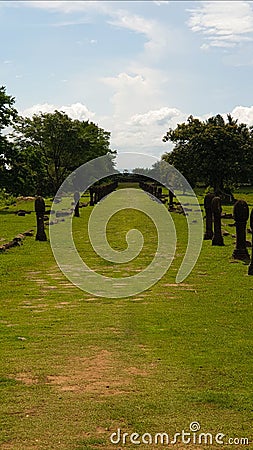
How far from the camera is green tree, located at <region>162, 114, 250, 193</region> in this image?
172ft

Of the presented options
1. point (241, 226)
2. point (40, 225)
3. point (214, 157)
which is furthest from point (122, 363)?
point (214, 157)

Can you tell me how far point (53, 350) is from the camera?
8.80 m

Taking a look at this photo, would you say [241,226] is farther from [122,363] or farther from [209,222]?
[122,363]

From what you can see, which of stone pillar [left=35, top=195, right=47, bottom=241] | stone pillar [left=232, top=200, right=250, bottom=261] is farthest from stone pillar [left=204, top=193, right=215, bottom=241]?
stone pillar [left=35, top=195, right=47, bottom=241]

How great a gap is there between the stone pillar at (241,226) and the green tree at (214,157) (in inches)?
1296

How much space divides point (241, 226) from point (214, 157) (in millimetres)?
34329

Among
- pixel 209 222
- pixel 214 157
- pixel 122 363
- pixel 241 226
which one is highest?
pixel 214 157

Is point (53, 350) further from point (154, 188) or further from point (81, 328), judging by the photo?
point (154, 188)

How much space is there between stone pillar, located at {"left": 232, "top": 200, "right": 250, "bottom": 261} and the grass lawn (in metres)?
3.50

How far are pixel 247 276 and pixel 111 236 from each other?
1198 centimetres

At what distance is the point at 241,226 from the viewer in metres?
19.0

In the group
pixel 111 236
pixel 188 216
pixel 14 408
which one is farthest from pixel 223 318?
pixel 188 216

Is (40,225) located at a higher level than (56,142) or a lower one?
lower

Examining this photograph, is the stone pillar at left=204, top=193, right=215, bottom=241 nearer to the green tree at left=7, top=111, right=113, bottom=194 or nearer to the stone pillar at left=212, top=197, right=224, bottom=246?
the stone pillar at left=212, top=197, right=224, bottom=246
